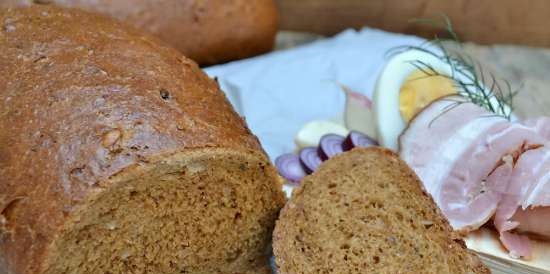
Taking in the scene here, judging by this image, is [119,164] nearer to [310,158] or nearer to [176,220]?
[176,220]

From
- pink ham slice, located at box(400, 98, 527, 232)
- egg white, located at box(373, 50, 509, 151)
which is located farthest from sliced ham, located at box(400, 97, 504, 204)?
egg white, located at box(373, 50, 509, 151)

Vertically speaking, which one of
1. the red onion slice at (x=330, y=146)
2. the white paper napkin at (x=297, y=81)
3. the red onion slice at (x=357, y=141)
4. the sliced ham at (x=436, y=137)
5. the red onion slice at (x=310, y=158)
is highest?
the sliced ham at (x=436, y=137)

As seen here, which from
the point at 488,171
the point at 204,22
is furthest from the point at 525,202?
the point at 204,22

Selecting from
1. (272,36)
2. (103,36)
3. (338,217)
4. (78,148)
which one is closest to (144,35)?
(103,36)

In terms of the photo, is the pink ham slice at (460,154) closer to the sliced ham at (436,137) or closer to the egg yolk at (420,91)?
the sliced ham at (436,137)

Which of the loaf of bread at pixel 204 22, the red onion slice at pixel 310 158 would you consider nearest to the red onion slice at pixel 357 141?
the red onion slice at pixel 310 158
